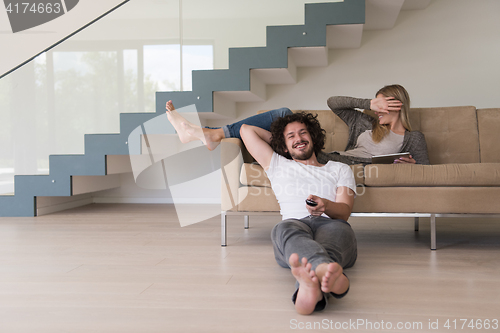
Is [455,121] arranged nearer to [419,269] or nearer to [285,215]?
[419,269]

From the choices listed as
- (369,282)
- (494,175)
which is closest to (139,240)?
(369,282)

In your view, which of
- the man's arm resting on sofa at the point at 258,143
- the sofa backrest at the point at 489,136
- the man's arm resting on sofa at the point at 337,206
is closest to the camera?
the man's arm resting on sofa at the point at 337,206

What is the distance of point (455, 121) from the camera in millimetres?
2764

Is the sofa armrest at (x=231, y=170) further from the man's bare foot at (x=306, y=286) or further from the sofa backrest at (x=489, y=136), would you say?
the sofa backrest at (x=489, y=136)

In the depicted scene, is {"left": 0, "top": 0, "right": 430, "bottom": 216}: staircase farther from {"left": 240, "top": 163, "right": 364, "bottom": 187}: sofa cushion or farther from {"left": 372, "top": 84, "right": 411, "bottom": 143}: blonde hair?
{"left": 240, "top": 163, "right": 364, "bottom": 187}: sofa cushion

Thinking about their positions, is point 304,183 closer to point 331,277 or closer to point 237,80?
point 331,277

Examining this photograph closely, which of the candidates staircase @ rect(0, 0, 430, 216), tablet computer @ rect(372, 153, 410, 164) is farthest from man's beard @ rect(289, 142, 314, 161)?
staircase @ rect(0, 0, 430, 216)

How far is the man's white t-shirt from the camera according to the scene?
71.4 inches

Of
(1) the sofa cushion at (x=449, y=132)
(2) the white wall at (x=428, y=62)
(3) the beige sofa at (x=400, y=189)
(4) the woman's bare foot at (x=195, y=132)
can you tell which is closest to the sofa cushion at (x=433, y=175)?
(3) the beige sofa at (x=400, y=189)

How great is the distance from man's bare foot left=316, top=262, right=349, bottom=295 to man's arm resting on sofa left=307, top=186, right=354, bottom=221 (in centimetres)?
43

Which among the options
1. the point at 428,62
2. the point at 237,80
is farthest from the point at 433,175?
the point at 428,62

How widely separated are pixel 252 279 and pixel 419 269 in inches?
28.8

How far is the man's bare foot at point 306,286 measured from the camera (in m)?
1.19

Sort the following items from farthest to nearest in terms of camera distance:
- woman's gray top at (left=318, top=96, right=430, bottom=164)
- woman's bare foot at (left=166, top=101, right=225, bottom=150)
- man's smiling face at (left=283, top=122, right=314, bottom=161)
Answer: woman's gray top at (left=318, top=96, right=430, bottom=164) < woman's bare foot at (left=166, top=101, right=225, bottom=150) < man's smiling face at (left=283, top=122, right=314, bottom=161)
